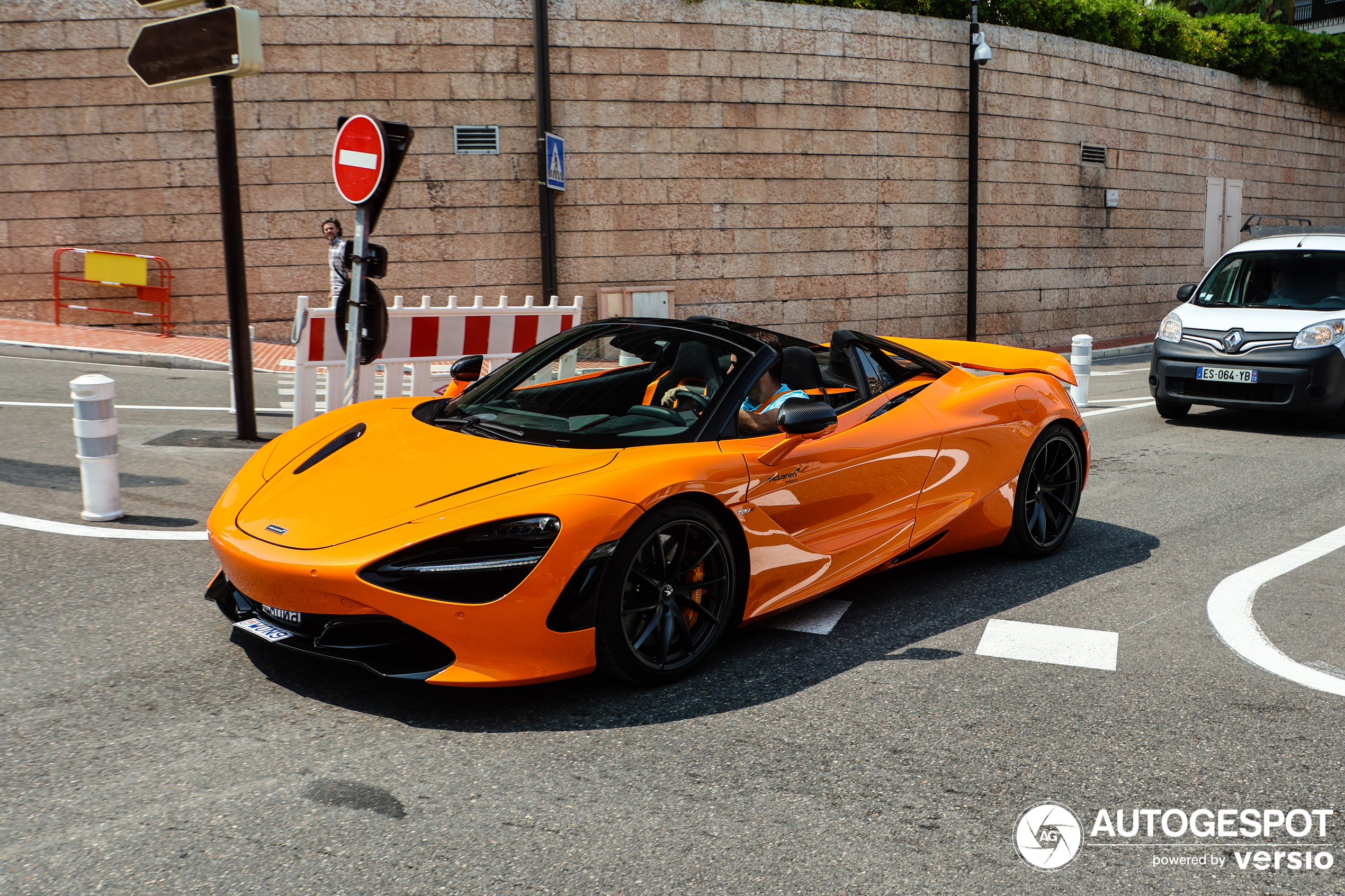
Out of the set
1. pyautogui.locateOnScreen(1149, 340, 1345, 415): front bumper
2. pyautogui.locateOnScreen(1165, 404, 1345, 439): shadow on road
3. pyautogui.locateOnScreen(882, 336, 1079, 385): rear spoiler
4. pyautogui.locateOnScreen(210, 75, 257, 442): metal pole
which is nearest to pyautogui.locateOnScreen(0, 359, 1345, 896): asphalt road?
pyautogui.locateOnScreen(882, 336, 1079, 385): rear spoiler

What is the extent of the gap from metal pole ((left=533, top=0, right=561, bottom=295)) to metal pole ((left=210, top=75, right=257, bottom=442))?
6.39 metres

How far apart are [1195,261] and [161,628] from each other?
22616mm

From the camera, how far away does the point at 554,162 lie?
46.0 ft

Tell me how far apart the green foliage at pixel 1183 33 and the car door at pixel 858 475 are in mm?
13657

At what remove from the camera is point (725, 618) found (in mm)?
3926

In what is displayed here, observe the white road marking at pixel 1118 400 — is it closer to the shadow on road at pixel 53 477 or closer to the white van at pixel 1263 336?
the white van at pixel 1263 336

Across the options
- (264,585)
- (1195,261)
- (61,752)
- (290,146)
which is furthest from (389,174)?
(1195,261)

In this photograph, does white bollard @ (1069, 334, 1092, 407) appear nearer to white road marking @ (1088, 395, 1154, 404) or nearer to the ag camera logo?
white road marking @ (1088, 395, 1154, 404)

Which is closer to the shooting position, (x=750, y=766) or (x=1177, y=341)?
(x=750, y=766)

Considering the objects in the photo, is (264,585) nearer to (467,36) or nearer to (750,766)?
(750,766)

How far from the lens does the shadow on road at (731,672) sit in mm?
3520

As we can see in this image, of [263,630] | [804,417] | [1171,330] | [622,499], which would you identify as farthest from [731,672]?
[1171,330]

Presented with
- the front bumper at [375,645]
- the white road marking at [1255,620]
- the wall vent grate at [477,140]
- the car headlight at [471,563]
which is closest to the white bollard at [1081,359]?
the white road marking at [1255,620]

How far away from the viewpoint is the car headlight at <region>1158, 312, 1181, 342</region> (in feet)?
32.6
